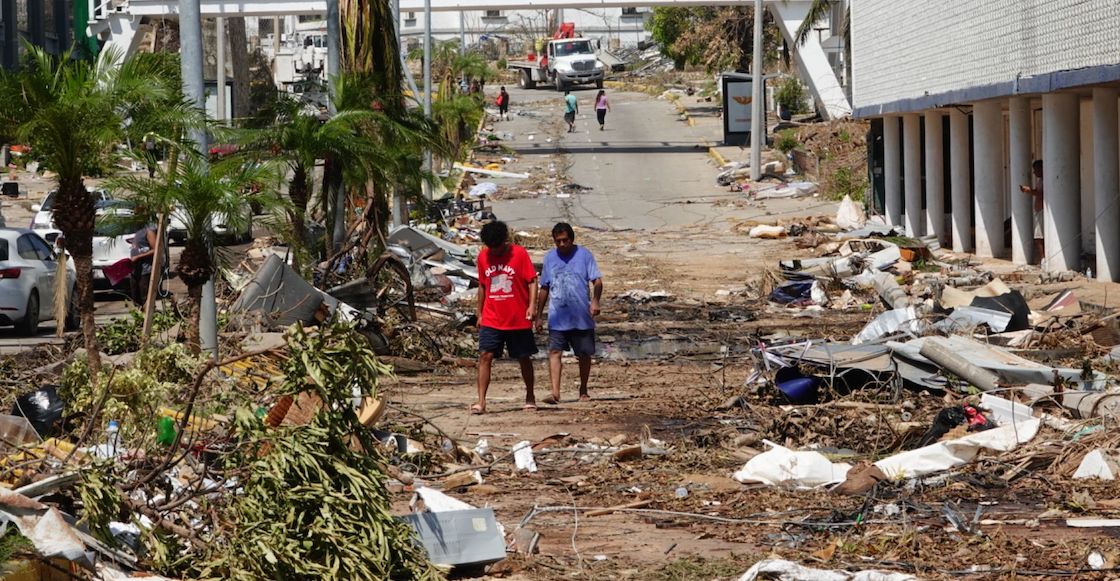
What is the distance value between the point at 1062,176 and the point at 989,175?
4.57 meters

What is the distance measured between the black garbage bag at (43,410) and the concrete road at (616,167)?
2528 cm

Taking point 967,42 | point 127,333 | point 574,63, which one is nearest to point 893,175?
point 967,42

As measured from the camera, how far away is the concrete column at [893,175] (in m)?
34.9

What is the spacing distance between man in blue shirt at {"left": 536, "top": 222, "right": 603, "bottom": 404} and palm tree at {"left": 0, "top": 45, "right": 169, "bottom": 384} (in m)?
3.52

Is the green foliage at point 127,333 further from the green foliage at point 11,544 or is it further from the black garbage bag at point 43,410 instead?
the green foliage at point 11,544

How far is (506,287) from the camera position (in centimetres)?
1277

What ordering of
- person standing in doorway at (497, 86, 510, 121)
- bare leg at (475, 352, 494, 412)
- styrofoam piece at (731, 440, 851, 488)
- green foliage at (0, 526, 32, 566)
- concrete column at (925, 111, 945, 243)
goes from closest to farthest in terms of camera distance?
1. green foliage at (0, 526, 32, 566)
2. styrofoam piece at (731, 440, 851, 488)
3. bare leg at (475, 352, 494, 412)
4. concrete column at (925, 111, 945, 243)
5. person standing in doorway at (497, 86, 510, 121)

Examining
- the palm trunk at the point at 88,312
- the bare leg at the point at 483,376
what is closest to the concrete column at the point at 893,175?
the bare leg at the point at 483,376

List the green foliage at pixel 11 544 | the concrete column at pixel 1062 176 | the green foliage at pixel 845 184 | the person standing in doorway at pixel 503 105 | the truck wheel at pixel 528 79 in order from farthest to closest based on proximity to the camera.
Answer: the truck wheel at pixel 528 79 → the person standing in doorway at pixel 503 105 → the green foliage at pixel 845 184 → the concrete column at pixel 1062 176 → the green foliage at pixel 11 544

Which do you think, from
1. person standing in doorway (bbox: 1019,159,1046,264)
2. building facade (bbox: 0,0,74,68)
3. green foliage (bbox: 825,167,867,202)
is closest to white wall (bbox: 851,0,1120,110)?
person standing in doorway (bbox: 1019,159,1046,264)

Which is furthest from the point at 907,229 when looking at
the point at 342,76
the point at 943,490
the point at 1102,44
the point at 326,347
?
the point at 326,347

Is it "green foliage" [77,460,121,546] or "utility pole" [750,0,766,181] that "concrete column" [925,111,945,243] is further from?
"green foliage" [77,460,121,546]

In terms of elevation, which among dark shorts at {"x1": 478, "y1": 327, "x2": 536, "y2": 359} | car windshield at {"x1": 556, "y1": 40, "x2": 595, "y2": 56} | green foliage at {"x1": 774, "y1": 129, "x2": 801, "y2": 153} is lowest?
dark shorts at {"x1": 478, "y1": 327, "x2": 536, "y2": 359}

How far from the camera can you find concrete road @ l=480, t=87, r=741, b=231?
37.8 m
